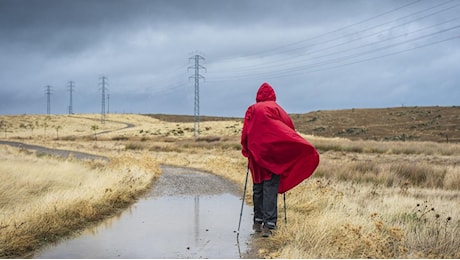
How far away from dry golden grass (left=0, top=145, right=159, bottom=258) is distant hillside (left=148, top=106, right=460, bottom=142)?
57.9 meters

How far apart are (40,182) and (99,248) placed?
9011 millimetres

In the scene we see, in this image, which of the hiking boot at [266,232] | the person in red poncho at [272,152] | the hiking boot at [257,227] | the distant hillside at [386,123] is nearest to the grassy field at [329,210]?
the hiking boot at [266,232]

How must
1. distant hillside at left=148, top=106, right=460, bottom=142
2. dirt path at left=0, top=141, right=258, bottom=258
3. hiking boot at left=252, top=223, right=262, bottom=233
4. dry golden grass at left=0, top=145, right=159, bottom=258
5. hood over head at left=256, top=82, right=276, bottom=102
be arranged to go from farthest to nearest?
distant hillside at left=148, top=106, right=460, bottom=142, hiking boot at left=252, top=223, right=262, bottom=233, hood over head at left=256, top=82, right=276, bottom=102, dry golden grass at left=0, top=145, right=159, bottom=258, dirt path at left=0, top=141, right=258, bottom=258

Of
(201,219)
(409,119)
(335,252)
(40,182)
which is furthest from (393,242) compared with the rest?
(409,119)

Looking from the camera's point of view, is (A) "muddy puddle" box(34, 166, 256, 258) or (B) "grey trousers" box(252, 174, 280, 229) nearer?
(A) "muddy puddle" box(34, 166, 256, 258)

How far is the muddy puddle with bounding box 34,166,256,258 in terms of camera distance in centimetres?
736

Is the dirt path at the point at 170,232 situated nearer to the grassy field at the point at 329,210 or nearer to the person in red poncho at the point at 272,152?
the grassy field at the point at 329,210

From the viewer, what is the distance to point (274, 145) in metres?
8.42

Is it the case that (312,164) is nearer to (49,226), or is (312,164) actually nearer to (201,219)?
(201,219)

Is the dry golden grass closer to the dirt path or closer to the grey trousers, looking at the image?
the dirt path

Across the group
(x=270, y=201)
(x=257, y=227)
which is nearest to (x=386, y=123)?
(x=257, y=227)

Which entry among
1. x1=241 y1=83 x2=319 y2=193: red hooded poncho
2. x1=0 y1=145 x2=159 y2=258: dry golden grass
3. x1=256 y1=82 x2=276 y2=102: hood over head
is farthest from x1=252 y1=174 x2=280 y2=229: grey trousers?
x1=0 y1=145 x2=159 y2=258: dry golden grass

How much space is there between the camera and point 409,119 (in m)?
93.1

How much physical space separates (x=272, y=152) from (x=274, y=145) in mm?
124
